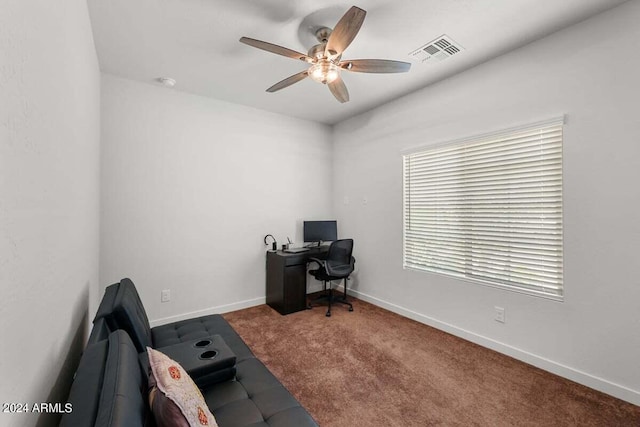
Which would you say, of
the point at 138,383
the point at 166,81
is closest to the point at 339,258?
the point at 138,383

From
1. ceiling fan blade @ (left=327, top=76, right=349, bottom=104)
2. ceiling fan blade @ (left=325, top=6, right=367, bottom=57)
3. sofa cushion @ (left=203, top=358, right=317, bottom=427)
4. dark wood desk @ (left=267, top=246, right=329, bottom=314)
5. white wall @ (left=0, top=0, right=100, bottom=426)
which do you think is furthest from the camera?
dark wood desk @ (left=267, top=246, right=329, bottom=314)

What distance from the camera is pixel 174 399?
896 mm

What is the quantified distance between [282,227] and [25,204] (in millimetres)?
3297

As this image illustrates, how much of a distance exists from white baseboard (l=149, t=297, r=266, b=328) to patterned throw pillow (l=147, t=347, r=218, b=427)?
2.47 m

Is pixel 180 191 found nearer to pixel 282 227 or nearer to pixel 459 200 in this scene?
pixel 282 227

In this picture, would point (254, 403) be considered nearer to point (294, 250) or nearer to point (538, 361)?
point (538, 361)

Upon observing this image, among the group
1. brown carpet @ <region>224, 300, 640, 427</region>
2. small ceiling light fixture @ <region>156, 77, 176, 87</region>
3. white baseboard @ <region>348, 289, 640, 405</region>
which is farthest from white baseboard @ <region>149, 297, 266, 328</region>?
small ceiling light fixture @ <region>156, 77, 176, 87</region>

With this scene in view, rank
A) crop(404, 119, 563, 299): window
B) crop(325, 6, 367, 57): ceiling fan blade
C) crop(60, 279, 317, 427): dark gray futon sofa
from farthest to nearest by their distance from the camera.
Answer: crop(404, 119, 563, 299): window < crop(325, 6, 367, 57): ceiling fan blade < crop(60, 279, 317, 427): dark gray futon sofa

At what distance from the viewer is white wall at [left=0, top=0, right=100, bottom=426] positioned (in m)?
0.68

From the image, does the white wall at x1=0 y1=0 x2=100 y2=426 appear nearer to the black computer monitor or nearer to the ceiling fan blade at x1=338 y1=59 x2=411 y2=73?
the ceiling fan blade at x1=338 y1=59 x2=411 y2=73

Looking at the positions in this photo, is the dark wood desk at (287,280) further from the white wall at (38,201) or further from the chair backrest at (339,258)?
the white wall at (38,201)

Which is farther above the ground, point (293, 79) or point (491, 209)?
point (293, 79)

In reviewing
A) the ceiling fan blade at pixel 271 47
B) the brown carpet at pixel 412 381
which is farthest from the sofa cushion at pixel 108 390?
the ceiling fan blade at pixel 271 47

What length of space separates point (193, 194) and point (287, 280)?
161 centimetres
